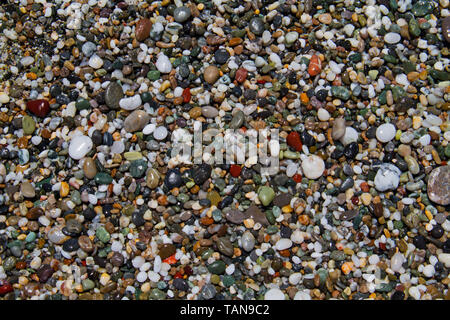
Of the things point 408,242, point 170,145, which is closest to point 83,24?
point 170,145

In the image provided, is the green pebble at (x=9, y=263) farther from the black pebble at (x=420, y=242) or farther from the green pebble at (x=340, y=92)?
the black pebble at (x=420, y=242)

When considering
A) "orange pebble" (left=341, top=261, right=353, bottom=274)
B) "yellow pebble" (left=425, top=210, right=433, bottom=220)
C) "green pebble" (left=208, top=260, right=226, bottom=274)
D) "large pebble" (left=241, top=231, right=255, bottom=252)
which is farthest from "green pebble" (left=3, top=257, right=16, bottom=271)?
"yellow pebble" (left=425, top=210, right=433, bottom=220)

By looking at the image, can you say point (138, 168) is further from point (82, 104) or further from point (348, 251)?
point (348, 251)

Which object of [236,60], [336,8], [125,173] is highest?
[336,8]

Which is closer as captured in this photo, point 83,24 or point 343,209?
point 343,209

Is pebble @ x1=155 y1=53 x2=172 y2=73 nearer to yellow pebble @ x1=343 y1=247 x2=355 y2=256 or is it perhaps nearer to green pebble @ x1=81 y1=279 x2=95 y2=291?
green pebble @ x1=81 y1=279 x2=95 y2=291

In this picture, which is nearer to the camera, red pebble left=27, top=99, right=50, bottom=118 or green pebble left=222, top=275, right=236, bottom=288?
green pebble left=222, top=275, right=236, bottom=288
